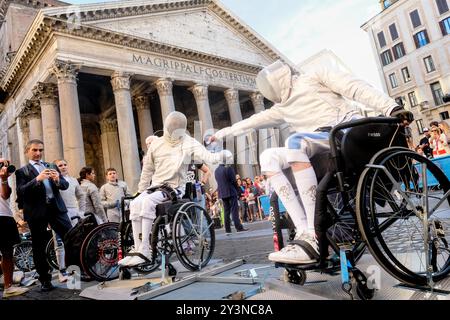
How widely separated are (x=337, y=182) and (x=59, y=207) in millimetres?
3457

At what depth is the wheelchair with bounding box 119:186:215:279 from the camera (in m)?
2.98

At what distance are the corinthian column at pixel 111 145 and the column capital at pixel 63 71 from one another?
617cm

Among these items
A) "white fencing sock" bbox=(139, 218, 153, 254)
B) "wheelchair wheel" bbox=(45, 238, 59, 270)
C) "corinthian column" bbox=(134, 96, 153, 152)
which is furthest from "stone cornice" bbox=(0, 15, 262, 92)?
"white fencing sock" bbox=(139, 218, 153, 254)

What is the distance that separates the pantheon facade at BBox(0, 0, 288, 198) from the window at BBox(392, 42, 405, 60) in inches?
358

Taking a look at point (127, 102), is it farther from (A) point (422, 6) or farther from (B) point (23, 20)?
(A) point (422, 6)

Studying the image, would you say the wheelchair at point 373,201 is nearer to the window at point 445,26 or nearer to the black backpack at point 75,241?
the window at point 445,26

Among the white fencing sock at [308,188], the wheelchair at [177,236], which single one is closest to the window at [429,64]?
the white fencing sock at [308,188]

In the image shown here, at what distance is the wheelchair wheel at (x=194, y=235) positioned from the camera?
303 centimetres

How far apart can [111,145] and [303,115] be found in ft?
58.9

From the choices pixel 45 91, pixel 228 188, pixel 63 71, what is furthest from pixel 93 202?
pixel 45 91
